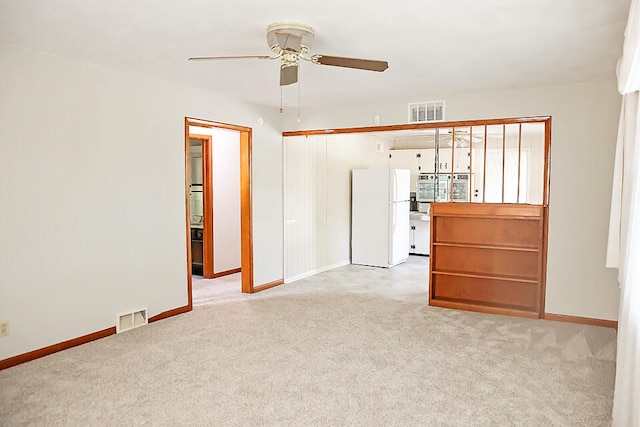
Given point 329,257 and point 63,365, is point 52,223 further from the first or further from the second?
point 329,257

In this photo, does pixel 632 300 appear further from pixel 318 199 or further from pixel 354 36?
pixel 318 199

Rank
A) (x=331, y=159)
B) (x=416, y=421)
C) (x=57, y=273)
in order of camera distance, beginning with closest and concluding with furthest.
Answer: (x=416, y=421) < (x=57, y=273) < (x=331, y=159)

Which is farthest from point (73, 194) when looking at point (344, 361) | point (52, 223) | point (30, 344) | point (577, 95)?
point (577, 95)

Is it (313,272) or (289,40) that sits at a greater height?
(289,40)

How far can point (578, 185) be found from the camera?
438cm

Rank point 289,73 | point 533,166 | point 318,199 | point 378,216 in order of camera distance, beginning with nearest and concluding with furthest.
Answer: point 289,73, point 318,199, point 378,216, point 533,166

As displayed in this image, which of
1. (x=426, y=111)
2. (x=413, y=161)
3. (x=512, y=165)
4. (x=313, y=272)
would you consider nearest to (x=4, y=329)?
(x=313, y=272)

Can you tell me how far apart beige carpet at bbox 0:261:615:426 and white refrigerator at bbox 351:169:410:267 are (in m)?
2.55

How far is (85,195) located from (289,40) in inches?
85.3

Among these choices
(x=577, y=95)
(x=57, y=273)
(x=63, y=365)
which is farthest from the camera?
(x=577, y=95)

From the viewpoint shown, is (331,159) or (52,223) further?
(331,159)

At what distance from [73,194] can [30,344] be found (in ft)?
3.83

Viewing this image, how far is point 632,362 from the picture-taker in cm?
212

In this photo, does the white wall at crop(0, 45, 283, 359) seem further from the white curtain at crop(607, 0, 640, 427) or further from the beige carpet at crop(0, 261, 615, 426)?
the white curtain at crop(607, 0, 640, 427)
